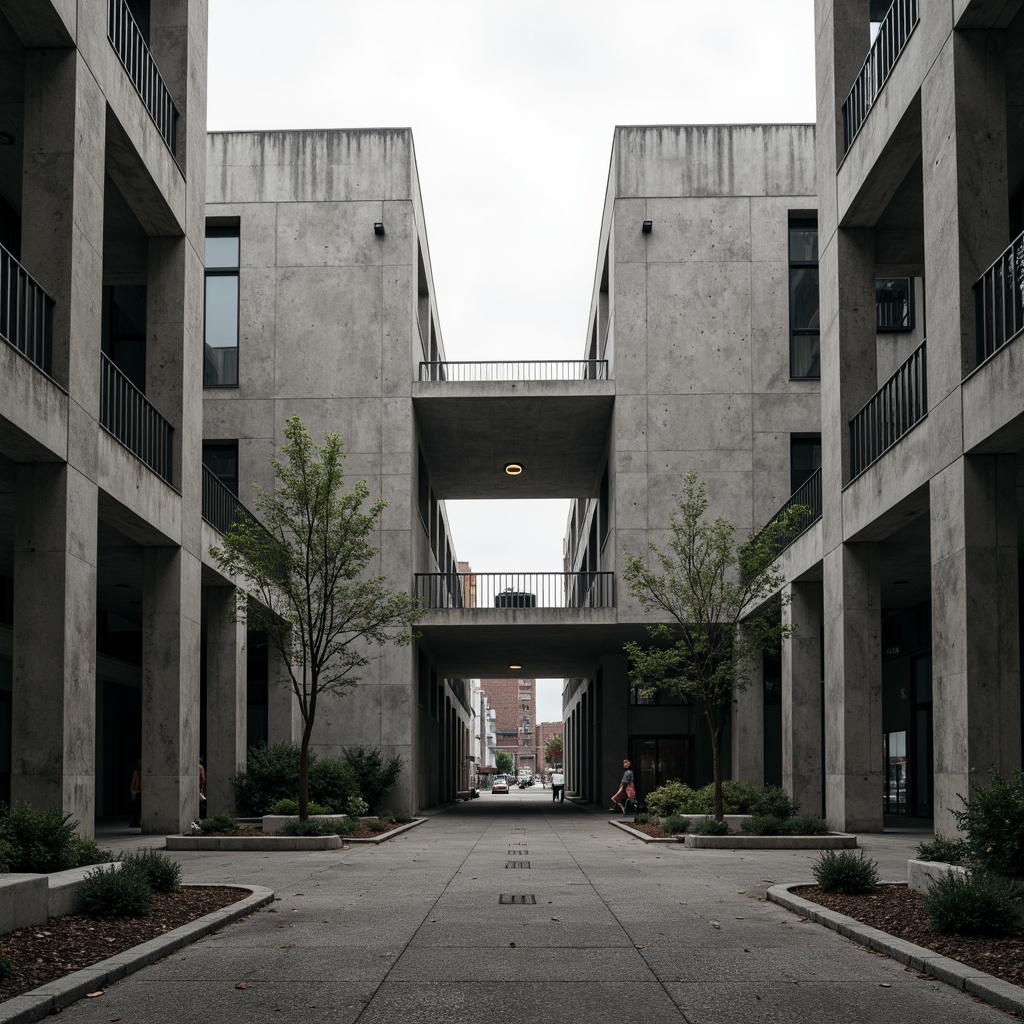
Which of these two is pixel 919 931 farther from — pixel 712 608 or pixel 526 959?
pixel 712 608

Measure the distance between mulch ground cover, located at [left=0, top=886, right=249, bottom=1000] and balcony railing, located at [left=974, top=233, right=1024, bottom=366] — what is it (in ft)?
33.3

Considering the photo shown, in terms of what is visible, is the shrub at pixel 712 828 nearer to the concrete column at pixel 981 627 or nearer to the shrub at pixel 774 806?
the shrub at pixel 774 806

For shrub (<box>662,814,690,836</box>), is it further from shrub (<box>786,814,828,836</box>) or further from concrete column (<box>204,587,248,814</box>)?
concrete column (<box>204,587,248,814</box>)

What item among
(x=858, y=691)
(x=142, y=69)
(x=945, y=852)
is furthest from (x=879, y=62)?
(x=945, y=852)

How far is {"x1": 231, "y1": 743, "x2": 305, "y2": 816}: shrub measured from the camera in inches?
984

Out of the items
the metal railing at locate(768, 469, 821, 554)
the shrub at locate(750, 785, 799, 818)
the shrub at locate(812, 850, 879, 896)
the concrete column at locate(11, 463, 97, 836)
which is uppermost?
the metal railing at locate(768, 469, 821, 554)

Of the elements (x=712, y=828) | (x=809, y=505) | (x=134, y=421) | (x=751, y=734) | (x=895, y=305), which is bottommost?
(x=712, y=828)

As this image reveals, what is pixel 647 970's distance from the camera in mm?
8406

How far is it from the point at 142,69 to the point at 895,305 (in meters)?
20.1

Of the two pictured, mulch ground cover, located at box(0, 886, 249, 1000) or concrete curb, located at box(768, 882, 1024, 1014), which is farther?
mulch ground cover, located at box(0, 886, 249, 1000)

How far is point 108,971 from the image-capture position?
798 centimetres

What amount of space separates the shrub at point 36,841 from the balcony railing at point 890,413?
38.0 ft

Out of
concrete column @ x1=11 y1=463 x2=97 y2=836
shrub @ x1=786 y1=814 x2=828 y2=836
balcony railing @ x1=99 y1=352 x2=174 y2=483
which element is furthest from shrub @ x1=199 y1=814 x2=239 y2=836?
shrub @ x1=786 y1=814 x2=828 y2=836

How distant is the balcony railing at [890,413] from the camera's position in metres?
17.7
